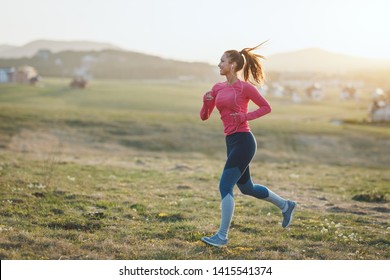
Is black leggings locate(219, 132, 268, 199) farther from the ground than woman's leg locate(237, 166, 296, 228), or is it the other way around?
black leggings locate(219, 132, 268, 199)

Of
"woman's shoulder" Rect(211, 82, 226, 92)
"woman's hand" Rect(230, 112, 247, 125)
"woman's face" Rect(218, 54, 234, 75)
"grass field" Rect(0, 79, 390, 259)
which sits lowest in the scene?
"grass field" Rect(0, 79, 390, 259)

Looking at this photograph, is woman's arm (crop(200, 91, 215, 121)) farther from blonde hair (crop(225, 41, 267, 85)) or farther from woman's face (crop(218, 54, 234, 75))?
blonde hair (crop(225, 41, 267, 85))

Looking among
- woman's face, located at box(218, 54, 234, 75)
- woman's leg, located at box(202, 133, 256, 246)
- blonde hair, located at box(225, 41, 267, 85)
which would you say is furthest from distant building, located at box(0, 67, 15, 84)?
woman's leg, located at box(202, 133, 256, 246)

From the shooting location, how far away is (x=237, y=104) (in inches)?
391

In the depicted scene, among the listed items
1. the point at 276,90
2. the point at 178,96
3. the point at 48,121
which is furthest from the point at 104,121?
the point at 276,90

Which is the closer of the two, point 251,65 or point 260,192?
point 251,65

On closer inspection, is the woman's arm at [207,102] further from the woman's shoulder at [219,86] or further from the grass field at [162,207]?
the grass field at [162,207]

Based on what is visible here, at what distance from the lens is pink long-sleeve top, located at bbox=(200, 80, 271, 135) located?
32.4 feet

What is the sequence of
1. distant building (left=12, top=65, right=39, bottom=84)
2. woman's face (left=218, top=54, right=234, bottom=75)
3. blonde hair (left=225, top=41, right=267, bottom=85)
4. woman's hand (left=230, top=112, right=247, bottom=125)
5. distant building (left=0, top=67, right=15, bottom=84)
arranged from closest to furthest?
woman's hand (left=230, top=112, right=247, bottom=125) → woman's face (left=218, top=54, right=234, bottom=75) → blonde hair (left=225, top=41, right=267, bottom=85) → distant building (left=12, top=65, right=39, bottom=84) → distant building (left=0, top=67, right=15, bottom=84)

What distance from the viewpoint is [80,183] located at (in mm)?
18703

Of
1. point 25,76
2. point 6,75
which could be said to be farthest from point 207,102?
point 6,75

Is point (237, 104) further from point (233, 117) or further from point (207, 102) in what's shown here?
point (207, 102)
